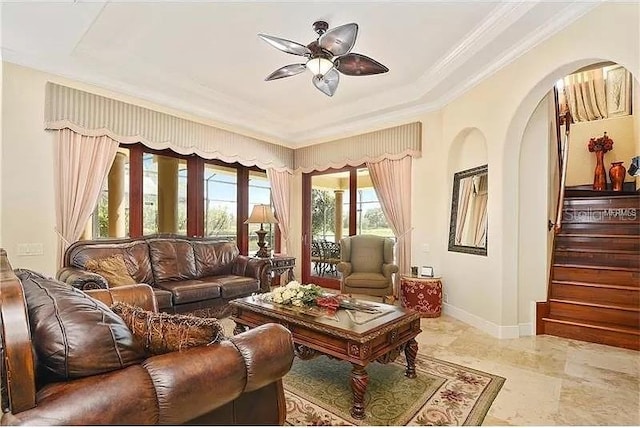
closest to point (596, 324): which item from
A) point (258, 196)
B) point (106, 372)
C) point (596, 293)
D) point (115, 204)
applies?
point (596, 293)

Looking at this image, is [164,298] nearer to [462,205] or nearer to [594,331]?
[462,205]

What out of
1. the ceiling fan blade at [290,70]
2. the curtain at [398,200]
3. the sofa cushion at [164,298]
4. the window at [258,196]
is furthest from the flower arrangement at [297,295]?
the window at [258,196]

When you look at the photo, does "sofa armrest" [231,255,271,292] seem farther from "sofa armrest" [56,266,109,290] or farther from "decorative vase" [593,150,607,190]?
"decorative vase" [593,150,607,190]

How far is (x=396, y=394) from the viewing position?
2.40 metres

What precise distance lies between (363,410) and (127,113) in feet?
14.0

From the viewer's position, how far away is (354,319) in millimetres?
2551

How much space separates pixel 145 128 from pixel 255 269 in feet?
7.67

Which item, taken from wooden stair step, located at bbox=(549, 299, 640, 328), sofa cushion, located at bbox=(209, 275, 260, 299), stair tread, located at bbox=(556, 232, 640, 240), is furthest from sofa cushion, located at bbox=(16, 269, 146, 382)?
stair tread, located at bbox=(556, 232, 640, 240)

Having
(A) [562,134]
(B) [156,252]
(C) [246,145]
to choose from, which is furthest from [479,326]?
(C) [246,145]

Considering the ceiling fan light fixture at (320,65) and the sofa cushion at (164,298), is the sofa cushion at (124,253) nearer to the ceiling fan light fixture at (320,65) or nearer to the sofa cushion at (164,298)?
the sofa cushion at (164,298)

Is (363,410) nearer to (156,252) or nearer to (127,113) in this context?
(156,252)

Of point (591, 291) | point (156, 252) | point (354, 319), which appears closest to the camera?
point (354, 319)

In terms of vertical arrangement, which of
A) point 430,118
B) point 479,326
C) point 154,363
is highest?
point 430,118

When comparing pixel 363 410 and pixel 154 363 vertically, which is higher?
pixel 154 363
